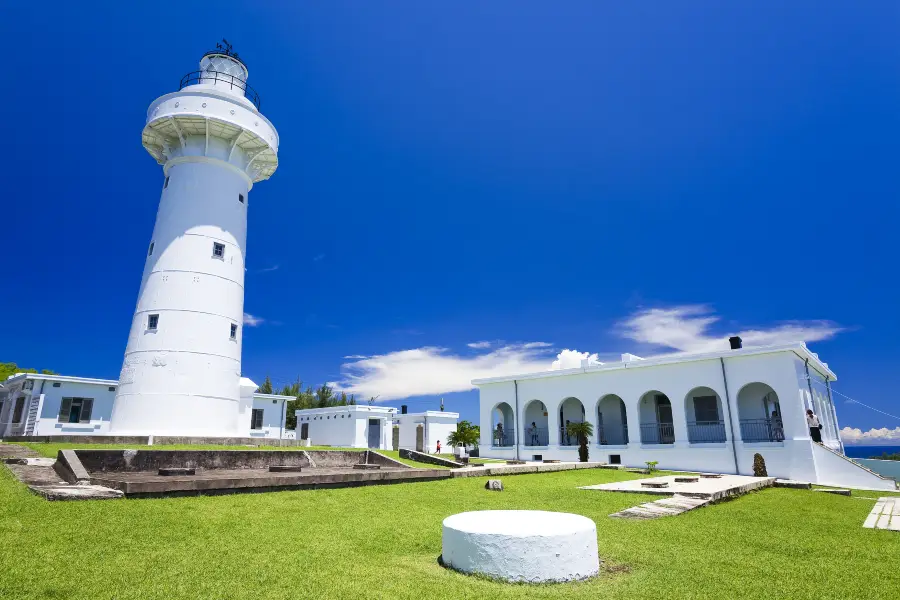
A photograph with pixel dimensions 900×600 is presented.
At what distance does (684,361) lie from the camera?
20.4m

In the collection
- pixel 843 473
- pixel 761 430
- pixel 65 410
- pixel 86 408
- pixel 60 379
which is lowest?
pixel 843 473

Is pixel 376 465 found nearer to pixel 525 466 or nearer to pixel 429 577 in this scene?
pixel 525 466

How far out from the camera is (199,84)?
1866 centimetres

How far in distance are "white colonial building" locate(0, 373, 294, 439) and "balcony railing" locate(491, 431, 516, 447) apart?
12362 mm

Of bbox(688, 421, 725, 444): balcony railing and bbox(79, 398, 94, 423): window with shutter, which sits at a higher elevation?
bbox(79, 398, 94, 423): window with shutter

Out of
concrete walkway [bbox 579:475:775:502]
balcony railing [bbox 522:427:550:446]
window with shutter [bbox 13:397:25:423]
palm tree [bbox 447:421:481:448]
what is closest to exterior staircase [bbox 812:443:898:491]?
concrete walkway [bbox 579:475:775:502]

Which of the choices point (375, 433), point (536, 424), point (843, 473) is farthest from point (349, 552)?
point (375, 433)

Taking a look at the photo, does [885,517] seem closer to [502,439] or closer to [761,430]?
[761,430]

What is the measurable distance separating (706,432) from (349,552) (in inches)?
785

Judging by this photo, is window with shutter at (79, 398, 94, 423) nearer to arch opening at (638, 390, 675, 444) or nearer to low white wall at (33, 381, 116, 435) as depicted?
low white wall at (33, 381, 116, 435)

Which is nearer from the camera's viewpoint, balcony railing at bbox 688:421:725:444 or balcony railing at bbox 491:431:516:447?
balcony railing at bbox 688:421:725:444

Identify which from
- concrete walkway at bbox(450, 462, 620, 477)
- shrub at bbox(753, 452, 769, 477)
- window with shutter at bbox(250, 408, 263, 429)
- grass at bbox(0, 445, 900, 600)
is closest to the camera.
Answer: grass at bbox(0, 445, 900, 600)

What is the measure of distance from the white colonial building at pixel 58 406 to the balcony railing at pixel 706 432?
1841cm

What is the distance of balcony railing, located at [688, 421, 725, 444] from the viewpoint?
1992cm
